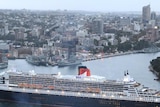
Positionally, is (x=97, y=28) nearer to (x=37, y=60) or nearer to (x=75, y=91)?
(x=37, y=60)

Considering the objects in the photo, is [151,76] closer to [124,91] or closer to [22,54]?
[124,91]

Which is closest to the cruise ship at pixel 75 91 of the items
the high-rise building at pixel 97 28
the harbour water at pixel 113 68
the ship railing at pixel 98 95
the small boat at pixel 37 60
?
the ship railing at pixel 98 95

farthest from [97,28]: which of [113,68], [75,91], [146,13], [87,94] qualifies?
[87,94]

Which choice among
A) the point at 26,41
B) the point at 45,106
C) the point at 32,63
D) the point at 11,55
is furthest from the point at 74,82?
the point at 26,41

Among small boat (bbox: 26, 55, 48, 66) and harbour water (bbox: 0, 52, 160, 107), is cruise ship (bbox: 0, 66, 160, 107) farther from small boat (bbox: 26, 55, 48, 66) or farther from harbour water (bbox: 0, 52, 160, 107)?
small boat (bbox: 26, 55, 48, 66)

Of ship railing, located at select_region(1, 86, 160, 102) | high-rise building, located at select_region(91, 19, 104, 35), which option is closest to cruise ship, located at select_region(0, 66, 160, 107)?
ship railing, located at select_region(1, 86, 160, 102)

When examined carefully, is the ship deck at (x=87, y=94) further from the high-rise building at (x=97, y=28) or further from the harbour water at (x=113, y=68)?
the high-rise building at (x=97, y=28)

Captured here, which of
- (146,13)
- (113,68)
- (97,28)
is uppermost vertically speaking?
(146,13)
